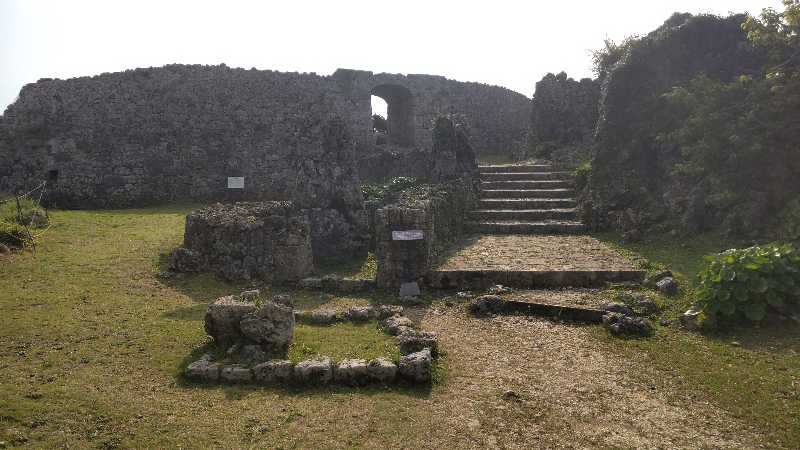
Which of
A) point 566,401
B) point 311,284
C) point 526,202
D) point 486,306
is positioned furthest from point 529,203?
point 566,401

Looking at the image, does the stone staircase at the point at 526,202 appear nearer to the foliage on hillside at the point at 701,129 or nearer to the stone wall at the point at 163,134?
the foliage on hillside at the point at 701,129

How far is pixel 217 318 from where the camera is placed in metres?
6.09

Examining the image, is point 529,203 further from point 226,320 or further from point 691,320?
point 226,320

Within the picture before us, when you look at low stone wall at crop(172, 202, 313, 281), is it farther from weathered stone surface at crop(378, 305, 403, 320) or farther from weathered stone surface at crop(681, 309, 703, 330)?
weathered stone surface at crop(681, 309, 703, 330)

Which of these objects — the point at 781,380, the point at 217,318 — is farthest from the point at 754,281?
the point at 217,318

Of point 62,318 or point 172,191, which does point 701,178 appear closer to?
point 62,318

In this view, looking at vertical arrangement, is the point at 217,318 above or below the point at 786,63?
below

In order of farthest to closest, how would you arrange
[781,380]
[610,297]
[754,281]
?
[610,297] < [754,281] < [781,380]

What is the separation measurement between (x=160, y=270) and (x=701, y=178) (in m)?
11.8

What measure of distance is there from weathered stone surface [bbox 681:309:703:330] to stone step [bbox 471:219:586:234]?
20.9 feet

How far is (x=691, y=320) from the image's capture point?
6848 millimetres

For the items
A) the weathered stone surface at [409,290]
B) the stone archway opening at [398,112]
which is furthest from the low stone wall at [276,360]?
the stone archway opening at [398,112]

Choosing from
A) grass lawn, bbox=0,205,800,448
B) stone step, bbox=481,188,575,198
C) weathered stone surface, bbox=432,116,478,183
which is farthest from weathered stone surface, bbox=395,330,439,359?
stone step, bbox=481,188,575,198

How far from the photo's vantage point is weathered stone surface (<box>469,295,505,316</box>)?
809cm
